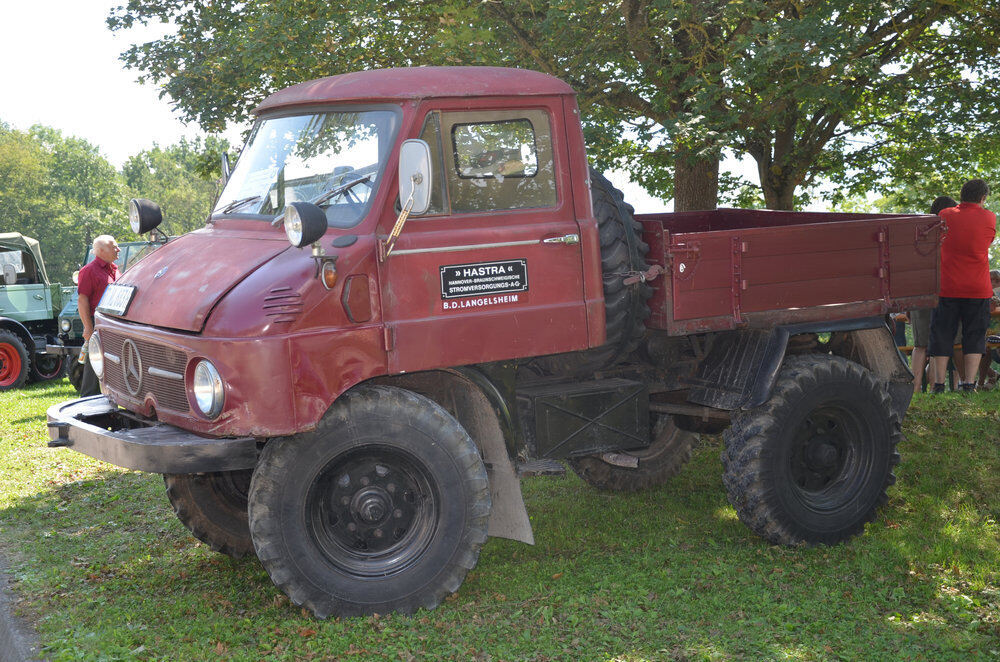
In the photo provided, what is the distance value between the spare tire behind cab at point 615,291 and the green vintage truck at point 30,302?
12573 millimetres

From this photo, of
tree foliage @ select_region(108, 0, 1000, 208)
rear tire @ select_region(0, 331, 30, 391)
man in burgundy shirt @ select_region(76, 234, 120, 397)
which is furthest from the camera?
rear tire @ select_region(0, 331, 30, 391)

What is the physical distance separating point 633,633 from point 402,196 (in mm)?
2396

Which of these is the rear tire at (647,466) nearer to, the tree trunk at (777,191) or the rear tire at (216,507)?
the rear tire at (216,507)

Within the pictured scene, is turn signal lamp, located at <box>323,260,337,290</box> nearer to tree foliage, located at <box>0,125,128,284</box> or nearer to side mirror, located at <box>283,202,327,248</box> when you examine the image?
side mirror, located at <box>283,202,327,248</box>

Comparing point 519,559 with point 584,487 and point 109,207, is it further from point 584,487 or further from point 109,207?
point 109,207

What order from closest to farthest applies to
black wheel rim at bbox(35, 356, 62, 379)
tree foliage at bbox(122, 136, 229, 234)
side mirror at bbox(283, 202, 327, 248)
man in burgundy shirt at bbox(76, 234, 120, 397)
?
side mirror at bbox(283, 202, 327, 248) < man in burgundy shirt at bbox(76, 234, 120, 397) < black wheel rim at bbox(35, 356, 62, 379) < tree foliage at bbox(122, 136, 229, 234)

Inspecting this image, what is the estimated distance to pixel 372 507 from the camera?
5121 millimetres

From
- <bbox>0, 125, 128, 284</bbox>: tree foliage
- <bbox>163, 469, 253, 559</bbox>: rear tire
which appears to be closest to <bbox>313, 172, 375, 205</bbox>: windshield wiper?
<bbox>163, 469, 253, 559</bbox>: rear tire

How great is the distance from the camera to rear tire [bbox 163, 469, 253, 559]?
6008 millimetres

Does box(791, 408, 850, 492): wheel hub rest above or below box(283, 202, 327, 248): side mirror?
below

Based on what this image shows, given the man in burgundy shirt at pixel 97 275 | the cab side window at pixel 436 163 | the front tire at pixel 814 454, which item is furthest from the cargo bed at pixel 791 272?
the man in burgundy shirt at pixel 97 275

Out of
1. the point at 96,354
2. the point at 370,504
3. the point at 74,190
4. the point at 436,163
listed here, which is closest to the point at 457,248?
the point at 436,163

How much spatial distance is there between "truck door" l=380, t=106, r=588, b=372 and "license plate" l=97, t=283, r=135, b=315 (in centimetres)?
151

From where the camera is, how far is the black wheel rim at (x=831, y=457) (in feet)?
20.7
